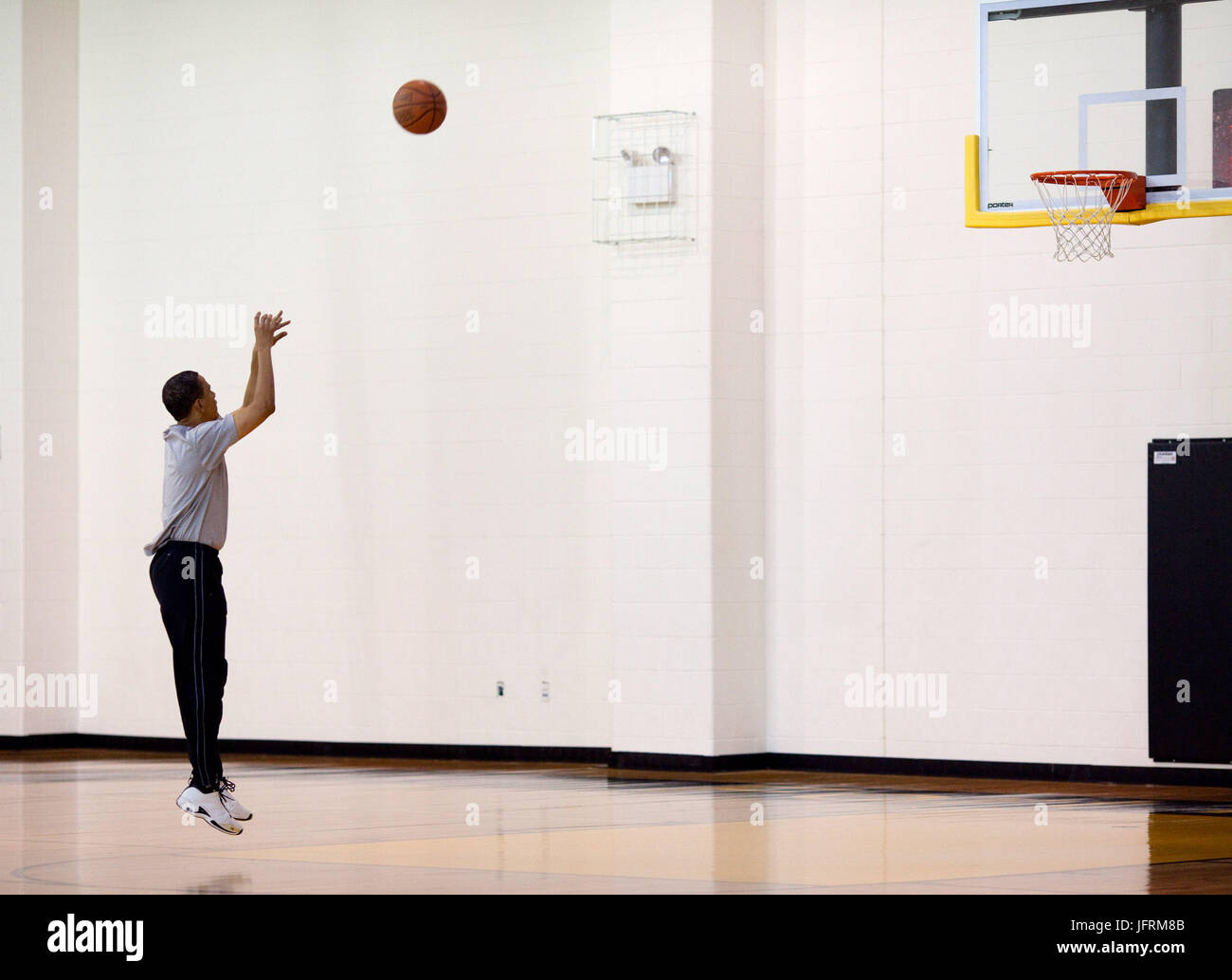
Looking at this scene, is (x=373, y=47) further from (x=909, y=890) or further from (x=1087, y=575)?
(x=909, y=890)

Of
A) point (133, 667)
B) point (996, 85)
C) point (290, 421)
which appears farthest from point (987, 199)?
point (133, 667)

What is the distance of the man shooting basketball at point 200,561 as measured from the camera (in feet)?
23.0

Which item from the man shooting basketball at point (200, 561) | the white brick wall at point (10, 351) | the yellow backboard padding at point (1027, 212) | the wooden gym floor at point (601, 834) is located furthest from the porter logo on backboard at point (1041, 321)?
the white brick wall at point (10, 351)

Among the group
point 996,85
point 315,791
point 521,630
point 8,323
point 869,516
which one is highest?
point 996,85

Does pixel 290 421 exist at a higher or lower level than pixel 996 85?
lower

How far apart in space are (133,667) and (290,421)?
7.09ft

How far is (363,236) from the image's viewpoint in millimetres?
11906

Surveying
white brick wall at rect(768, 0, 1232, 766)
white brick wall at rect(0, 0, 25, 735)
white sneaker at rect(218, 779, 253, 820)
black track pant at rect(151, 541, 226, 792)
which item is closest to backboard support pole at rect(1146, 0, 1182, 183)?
white brick wall at rect(768, 0, 1232, 766)

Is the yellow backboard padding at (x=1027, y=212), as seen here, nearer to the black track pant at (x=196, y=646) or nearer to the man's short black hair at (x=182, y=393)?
the man's short black hair at (x=182, y=393)

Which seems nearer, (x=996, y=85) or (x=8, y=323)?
(x=996, y=85)

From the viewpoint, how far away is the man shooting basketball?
7.02m

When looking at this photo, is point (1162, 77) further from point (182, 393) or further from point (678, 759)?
point (182, 393)
